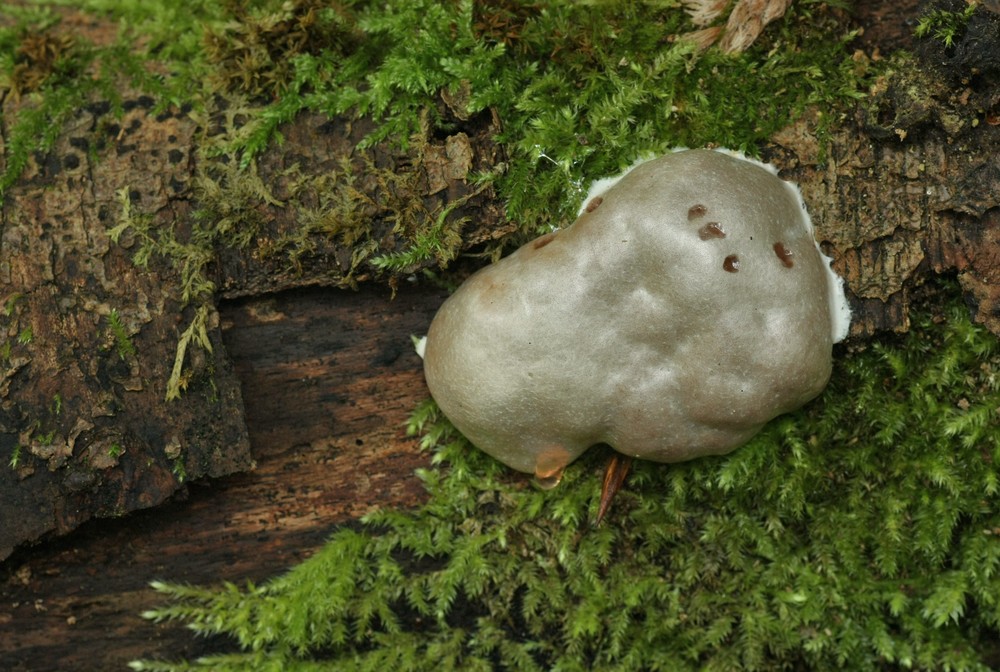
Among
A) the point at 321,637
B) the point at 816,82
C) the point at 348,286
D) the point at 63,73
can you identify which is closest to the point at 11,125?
the point at 63,73

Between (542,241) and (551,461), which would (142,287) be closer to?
(542,241)

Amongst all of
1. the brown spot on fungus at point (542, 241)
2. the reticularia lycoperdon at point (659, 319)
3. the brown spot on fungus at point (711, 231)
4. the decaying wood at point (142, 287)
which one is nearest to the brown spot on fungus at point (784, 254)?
the reticularia lycoperdon at point (659, 319)

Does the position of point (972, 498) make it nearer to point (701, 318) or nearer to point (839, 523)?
point (839, 523)

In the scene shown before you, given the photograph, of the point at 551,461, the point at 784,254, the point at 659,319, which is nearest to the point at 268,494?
the point at 551,461

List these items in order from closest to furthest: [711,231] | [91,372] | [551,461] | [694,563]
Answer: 1. [711,231]
2. [91,372]
3. [551,461]
4. [694,563]

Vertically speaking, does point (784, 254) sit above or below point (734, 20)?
below

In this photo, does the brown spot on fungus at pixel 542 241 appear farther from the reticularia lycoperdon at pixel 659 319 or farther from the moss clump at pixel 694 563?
the moss clump at pixel 694 563

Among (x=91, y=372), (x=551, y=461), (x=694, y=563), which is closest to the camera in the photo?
(x=91, y=372)
